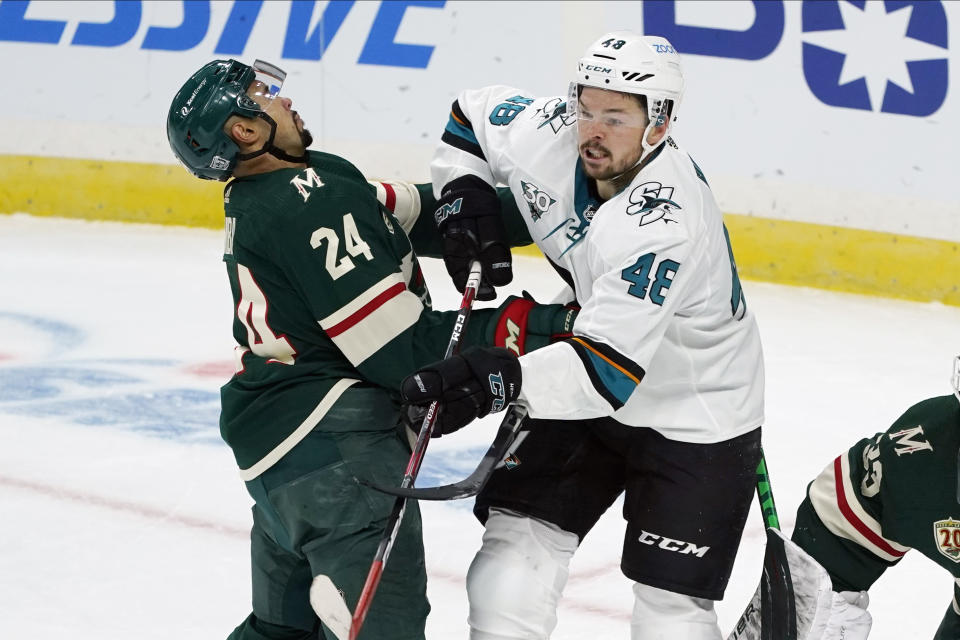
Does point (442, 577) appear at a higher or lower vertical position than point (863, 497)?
lower

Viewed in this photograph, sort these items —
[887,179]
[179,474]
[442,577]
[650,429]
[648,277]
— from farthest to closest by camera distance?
1. [887,179]
2. [179,474]
3. [442,577]
4. [650,429]
5. [648,277]

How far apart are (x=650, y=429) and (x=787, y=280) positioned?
3209 mm

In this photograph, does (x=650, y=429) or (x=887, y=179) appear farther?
(x=887, y=179)

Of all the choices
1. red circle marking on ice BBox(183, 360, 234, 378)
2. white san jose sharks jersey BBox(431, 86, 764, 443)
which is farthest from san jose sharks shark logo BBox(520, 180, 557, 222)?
red circle marking on ice BBox(183, 360, 234, 378)

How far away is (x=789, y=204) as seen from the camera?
516 cm

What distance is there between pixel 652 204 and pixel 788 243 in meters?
3.36

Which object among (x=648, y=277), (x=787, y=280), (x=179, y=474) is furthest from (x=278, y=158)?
(x=787, y=280)

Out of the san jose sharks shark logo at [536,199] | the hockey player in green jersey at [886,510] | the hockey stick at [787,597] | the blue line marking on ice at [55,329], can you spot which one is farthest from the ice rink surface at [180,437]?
the san jose sharks shark logo at [536,199]

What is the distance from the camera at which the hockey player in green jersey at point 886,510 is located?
2.01m

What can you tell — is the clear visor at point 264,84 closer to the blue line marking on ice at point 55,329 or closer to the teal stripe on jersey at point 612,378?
the teal stripe on jersey at point 612,378

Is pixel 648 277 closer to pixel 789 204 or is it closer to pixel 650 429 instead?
pixel 650 429

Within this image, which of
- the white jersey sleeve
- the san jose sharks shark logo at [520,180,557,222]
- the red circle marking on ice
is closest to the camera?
the san jose sharks shark logo at [520,180,557,222]

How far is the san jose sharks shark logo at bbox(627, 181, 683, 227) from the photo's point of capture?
6.44 feet

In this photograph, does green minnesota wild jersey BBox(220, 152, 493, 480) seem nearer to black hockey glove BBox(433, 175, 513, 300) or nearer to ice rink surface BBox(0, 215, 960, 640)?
black hockey glove BBox(433, 175, 513, 300)
